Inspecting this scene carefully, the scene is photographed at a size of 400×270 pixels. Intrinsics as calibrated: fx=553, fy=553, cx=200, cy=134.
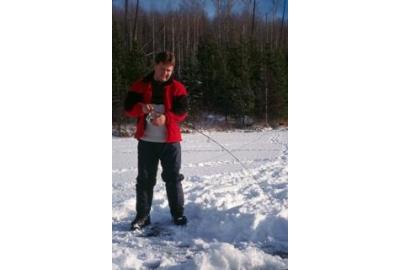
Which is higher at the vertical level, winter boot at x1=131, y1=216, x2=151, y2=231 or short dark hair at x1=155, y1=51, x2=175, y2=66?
short dark hair at x1=155, y1=51, x2=175, y2=66

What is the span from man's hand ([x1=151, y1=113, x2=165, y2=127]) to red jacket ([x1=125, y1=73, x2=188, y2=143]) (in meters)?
0.02

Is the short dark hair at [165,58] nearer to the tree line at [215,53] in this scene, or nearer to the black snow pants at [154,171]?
the tree line at [215,53]

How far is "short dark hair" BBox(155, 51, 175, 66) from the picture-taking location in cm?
246

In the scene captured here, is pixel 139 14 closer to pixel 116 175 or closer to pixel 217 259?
pixel 116 175

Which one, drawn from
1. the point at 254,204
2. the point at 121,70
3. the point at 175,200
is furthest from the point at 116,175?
the point at 254,204

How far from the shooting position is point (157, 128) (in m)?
2.49

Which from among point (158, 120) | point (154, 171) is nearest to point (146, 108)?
point (158, 120)

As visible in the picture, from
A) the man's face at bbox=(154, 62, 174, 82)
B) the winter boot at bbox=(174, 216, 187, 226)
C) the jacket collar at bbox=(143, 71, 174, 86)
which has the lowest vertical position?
the winter boot at bbox=(174, 216, 187, 226)

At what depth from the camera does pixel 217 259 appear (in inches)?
96.3

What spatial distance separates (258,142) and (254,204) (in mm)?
297

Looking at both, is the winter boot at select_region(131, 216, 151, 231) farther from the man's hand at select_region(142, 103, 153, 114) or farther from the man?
the man's hand at select_region(142, 103, 153, 114)

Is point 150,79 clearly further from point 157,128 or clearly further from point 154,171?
point 154,171

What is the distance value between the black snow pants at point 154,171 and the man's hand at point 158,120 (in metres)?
0.09

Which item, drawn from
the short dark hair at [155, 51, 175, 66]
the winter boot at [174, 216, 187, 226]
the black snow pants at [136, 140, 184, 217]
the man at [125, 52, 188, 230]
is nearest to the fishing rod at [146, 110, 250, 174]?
the man at [125, 52, 188, 230]
